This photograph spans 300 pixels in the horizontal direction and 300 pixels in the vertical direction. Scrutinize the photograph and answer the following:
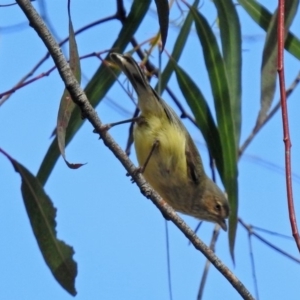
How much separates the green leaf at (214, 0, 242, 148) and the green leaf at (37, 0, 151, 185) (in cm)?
29

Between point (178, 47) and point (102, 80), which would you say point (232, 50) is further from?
point (102, 80)

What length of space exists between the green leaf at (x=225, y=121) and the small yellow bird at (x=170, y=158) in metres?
0.30

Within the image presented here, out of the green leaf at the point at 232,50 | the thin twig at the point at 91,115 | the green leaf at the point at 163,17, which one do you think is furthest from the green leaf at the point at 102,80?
the thin twig at the point at 91,115

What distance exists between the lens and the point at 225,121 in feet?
9.17

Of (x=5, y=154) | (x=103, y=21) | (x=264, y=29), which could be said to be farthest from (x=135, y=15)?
(x=5, y=154)

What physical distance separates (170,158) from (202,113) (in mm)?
696

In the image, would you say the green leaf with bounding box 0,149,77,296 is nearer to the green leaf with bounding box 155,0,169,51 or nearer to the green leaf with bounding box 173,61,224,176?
the green leaf with bounding box 173,61,224,176

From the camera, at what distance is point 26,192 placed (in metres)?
2.91

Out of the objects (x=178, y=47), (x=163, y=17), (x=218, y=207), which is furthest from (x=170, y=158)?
(x=163, y=17)

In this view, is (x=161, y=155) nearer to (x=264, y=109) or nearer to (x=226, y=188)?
(x=226, y=188)

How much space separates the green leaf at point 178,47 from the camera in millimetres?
3115

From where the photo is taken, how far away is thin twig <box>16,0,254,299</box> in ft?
5.81

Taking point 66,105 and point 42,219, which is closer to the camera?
point 66,105

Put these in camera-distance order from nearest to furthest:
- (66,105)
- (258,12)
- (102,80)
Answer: (66,105) < (258,12) < (102,80)
